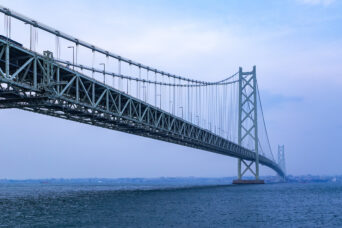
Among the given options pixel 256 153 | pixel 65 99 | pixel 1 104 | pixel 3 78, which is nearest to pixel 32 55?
pixel 3 78

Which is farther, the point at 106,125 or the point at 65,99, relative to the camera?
the point at 106,125

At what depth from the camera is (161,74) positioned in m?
63.8

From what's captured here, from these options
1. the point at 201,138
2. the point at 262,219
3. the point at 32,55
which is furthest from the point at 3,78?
the point at 201,138

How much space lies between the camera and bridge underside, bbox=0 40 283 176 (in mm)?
31094

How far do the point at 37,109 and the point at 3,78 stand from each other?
36.7ft

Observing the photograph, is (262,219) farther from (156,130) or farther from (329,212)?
(156,130)

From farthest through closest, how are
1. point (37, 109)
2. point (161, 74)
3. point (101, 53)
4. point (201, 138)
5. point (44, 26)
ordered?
point (201, 138)
point (161, 74)
point (101, 53)
point (37, 109)
point (44, 26)

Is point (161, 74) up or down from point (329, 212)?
up

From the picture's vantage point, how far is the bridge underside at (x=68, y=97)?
3109 cm

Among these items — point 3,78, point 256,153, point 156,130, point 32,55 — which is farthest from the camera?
point 256,153

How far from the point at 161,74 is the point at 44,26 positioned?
31.5 meters

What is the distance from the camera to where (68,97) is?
38.8 m

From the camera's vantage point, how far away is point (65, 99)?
35.8 m

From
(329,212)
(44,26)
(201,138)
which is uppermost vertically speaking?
(44,26)
